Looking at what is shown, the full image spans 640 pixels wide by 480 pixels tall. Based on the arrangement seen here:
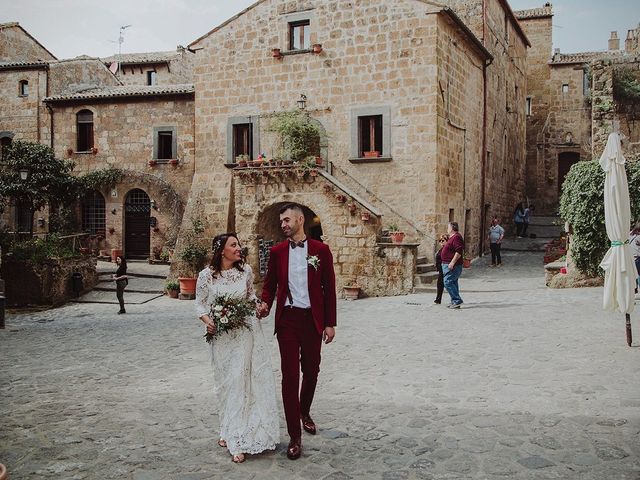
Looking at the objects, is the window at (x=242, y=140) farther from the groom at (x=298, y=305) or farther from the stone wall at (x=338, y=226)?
the groom at (x=298, y=305)

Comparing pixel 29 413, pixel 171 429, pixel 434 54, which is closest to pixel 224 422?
pixel 171 429

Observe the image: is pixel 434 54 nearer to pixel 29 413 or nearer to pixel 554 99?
pixel 29 413

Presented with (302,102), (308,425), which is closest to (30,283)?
(302,102)

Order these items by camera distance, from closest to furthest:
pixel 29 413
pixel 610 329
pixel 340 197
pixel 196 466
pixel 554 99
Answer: pixel 196 466, pixel 29 413, pixel 610 329, pixel 340 197, pixel 554 99

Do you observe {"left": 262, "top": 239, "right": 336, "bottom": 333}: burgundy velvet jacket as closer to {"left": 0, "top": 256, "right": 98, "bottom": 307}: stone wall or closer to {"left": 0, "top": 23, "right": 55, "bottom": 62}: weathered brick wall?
{"left": 0, "top": 256, "right": 98, "bottom": 307}: stone wall

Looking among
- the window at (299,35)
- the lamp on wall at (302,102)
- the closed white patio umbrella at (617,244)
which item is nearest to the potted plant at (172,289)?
the lamp on wall at (302,102)

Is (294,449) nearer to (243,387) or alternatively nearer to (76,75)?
(243,387)

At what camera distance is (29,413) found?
6355 millimetres

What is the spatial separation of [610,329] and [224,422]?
7.06 meters

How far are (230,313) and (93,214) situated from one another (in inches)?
880

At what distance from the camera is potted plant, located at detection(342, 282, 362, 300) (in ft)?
53.0

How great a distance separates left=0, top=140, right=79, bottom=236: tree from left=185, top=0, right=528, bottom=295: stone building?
226 inches

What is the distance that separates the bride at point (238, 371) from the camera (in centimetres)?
492

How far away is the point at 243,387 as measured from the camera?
497 cm
